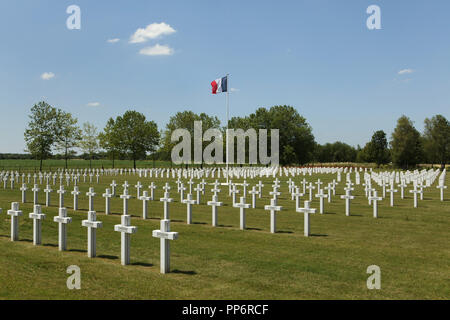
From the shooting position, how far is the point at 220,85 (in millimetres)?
27594

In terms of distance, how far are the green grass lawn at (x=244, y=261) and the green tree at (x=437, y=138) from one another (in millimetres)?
74902

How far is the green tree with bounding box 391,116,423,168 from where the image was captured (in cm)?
7556

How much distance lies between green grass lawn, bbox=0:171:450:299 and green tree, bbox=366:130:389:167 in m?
79.7

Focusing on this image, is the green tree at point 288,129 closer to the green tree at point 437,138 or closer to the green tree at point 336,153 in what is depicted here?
the green tree at point 437,138

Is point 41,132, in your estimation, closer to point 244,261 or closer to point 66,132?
point 66,132

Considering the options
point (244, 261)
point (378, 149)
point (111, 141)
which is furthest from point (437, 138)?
point (244, 261)

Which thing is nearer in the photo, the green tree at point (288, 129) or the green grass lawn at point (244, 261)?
the green grass lawn at point (244, 261)

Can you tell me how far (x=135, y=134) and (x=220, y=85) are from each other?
41042mm

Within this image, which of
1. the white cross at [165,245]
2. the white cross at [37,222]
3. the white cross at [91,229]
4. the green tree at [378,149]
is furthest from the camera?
the green tree at [378,149]

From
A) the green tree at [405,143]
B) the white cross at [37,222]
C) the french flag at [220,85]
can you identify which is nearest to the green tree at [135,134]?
the french flag at [220,85]

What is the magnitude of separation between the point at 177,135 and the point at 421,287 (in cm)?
6104

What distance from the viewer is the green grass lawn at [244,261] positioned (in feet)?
17.7

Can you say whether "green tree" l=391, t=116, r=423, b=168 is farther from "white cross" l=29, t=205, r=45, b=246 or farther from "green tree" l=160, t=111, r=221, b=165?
"white cross" l=29, t=205, r=45, b=246
